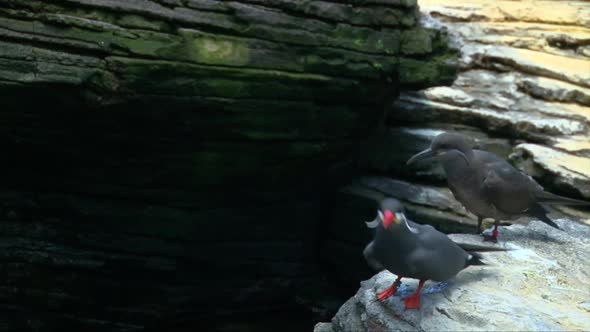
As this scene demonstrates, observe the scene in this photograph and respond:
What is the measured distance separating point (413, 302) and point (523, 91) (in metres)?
4.01

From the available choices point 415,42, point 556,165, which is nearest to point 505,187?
point 556,165

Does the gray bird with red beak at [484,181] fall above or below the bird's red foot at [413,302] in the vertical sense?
above

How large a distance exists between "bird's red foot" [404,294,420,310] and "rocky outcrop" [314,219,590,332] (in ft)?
0.10

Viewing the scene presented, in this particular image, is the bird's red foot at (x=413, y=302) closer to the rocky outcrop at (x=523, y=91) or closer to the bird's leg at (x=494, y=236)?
the bird's leg at (x=494, y=236)

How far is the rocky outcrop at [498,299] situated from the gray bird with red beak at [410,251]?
12 cm

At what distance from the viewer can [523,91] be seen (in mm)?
6512

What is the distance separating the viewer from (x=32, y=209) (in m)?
5.44

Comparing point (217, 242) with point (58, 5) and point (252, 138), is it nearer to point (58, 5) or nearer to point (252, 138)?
point (252, 138)

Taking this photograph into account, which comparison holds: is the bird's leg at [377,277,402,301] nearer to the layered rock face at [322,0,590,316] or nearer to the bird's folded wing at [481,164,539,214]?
the bird's folded wing at [481,164,539,214]

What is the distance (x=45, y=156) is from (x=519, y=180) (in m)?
3.39

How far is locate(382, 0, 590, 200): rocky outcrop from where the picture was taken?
18.5ft

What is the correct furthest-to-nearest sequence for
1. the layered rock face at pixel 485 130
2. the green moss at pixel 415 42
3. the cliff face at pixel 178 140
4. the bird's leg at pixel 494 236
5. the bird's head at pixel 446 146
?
the layered rock face at pixel 485 130
the green moss at pixel 415 42
the cliff face at pixel 178 140
the bird's leg at pixel 494 236
the bird's head at pixel 446 146

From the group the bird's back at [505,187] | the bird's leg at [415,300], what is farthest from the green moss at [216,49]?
the bird's leg at [415,300]

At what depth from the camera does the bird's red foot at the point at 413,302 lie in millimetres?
3099
